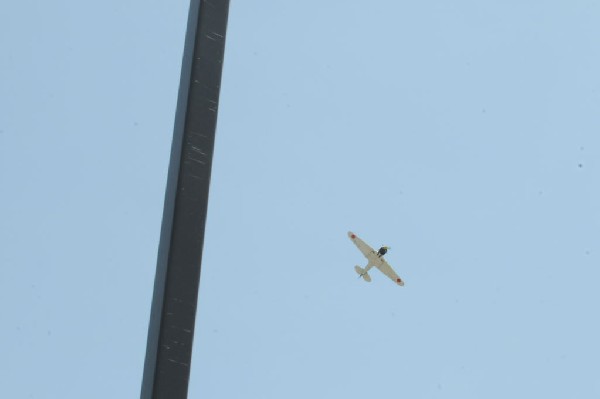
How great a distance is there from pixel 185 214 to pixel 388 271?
13230 millimetres

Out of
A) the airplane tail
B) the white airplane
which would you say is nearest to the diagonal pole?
the white airplane

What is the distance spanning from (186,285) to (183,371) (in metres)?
0.22

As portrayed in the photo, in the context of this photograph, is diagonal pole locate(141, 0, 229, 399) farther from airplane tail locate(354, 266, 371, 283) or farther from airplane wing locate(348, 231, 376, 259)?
airplane tail locate(354, 266, 371, 283)

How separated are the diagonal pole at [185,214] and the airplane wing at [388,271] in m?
12.5

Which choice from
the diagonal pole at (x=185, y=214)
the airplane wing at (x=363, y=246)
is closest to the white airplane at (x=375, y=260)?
the airplane wing at (x=363, y=246)

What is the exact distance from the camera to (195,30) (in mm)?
2693

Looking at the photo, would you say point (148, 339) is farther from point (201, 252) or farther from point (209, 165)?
point (209, 165)

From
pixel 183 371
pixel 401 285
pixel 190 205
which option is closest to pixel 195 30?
pixel 190 205

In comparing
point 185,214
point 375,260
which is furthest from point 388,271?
point 185,214

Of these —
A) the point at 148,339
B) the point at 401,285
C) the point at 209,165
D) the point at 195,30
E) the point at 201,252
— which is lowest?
the point at 148,339

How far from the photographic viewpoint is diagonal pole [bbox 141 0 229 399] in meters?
2.38

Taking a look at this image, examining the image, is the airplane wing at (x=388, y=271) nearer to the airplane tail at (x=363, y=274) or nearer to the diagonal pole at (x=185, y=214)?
the airplane tail at (x=363, y=274)

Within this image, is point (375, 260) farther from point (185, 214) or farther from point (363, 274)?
point (185, 214)

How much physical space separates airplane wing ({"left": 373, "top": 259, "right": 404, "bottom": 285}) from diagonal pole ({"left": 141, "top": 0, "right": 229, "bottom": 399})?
12.5 metres
